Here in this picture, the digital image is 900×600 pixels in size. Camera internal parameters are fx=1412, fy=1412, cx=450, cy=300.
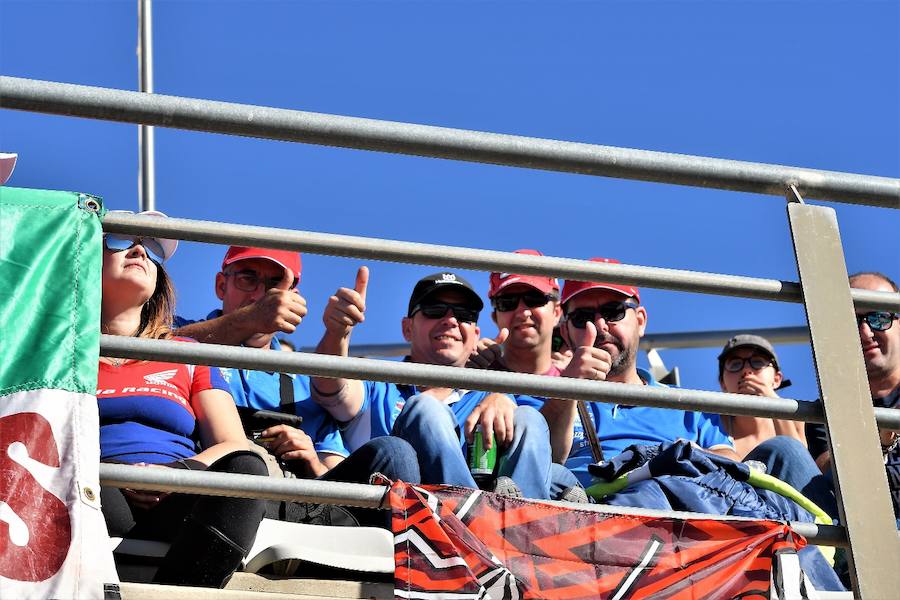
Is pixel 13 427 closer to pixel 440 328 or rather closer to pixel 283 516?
pixel 283 516

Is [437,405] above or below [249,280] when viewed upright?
below

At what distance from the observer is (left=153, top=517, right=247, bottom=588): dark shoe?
2885 millimetres

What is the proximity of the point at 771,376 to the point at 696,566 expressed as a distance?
257 centimetres

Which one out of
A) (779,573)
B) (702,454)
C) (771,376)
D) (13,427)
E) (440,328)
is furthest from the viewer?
(771,376)

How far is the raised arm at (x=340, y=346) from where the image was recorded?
14.4 ft

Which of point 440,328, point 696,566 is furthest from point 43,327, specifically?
point 440,328

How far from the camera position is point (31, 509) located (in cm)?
252

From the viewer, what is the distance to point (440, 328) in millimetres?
4945

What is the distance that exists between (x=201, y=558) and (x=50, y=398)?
489mm

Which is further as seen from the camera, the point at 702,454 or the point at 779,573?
the point at 702,454

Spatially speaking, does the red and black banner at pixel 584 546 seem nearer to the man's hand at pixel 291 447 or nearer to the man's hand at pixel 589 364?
the man's hand at pixel 291 447

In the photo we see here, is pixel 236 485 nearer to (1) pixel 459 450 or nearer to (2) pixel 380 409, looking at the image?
(1) pixel 459 450

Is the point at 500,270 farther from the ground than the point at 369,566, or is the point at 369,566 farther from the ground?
the point at 500,270

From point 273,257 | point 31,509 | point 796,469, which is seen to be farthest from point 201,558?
point 273,257
